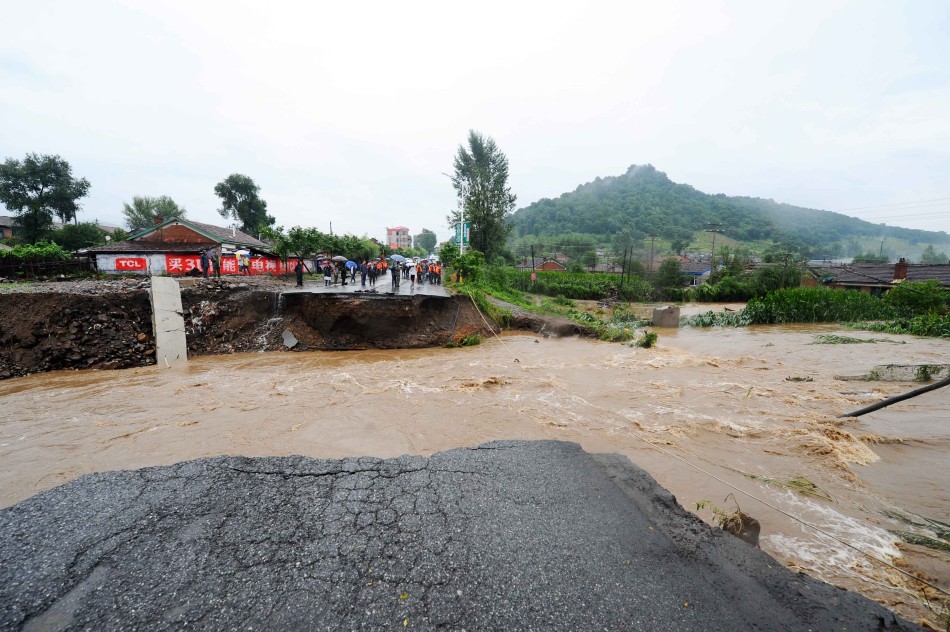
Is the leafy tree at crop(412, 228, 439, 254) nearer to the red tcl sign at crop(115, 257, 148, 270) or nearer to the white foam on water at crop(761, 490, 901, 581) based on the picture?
the red tcl sign at crop(115, 257, 148, 270)

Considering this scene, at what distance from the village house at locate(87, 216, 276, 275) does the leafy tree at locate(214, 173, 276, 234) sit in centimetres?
2684

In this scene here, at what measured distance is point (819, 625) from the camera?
2314 mm

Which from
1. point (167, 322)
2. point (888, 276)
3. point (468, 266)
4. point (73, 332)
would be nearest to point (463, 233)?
point (468, 266)

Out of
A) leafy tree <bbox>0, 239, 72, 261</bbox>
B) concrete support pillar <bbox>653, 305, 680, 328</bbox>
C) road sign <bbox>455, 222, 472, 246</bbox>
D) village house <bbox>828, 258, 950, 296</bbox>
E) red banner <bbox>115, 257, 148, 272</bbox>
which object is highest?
road sign <bbox>455, 222, 472, 246</bbox>

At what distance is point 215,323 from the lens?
12344mm

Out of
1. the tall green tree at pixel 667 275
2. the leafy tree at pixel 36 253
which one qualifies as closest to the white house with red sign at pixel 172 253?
the leafy tree at pixel 36 253

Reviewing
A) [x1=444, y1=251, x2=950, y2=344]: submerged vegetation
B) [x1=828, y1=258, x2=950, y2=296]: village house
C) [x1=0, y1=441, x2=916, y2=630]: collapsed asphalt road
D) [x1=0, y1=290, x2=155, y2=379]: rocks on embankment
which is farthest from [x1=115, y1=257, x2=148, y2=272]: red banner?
[x1=828, y1=258, x2=950, y2=296]: village house

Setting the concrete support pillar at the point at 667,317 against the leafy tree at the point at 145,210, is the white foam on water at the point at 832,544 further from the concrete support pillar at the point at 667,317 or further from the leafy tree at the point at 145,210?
the leafy tree at the point at 145,210

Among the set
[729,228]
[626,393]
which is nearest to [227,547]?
[626,393]

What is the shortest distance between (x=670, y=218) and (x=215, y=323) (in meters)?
111

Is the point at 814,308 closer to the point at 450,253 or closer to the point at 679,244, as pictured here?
the point at 450,253

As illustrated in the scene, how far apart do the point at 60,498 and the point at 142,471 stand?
0.56 metres

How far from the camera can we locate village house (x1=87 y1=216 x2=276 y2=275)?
1026 inches

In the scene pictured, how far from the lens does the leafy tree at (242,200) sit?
52.9 m
